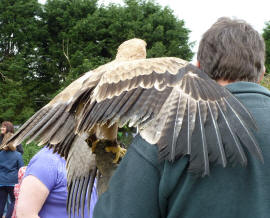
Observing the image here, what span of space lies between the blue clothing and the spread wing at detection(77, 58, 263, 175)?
5673 mm

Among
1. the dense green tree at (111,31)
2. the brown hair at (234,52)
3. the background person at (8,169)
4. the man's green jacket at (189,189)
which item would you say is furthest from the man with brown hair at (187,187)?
the dense green tree at (111,31)

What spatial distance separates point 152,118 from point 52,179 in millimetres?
1645

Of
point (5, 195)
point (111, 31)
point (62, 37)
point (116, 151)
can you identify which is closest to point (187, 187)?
point (116, 151)

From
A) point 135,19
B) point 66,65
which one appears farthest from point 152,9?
point 66,65

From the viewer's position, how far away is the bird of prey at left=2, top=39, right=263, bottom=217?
1.13 metres

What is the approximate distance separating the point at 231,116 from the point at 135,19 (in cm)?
2677

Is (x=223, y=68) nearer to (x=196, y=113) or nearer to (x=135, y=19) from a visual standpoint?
(x=196, y=113)

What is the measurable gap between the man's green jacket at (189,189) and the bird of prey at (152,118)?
0.16 ft

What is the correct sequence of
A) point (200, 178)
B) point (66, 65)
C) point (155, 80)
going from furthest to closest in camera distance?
point (66, 65) → point (155, 80) → point (200, 178)

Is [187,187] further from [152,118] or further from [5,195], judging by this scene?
[5,195]

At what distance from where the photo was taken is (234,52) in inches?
52.5

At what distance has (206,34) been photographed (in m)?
1.43

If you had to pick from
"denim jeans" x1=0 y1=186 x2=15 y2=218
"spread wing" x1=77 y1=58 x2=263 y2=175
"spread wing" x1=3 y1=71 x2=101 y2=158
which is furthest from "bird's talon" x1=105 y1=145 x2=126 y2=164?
"denim jeans" x1=0 y1=186 x2=15 y2=218

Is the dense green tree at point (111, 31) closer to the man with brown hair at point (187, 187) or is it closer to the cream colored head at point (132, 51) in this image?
the cream colored head at point (132, 51)
